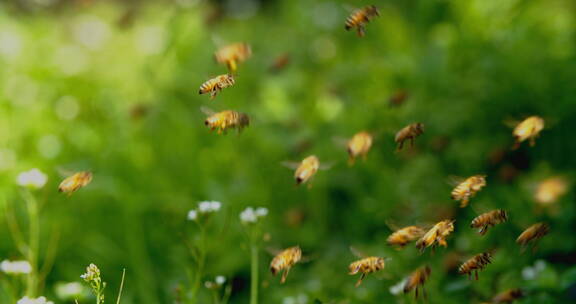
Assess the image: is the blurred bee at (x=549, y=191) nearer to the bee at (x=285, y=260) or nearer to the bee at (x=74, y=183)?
the bee at (x=285, y=260)

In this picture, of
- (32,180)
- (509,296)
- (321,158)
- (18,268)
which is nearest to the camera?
(509,296)

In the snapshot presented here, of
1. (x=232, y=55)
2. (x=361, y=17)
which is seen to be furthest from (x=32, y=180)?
(x=361, y=17)

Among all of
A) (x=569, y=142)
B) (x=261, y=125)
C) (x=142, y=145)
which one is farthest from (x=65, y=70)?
(x=569, y=142)

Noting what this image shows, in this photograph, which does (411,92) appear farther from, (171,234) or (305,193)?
(171,234)

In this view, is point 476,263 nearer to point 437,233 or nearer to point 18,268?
point 437,233

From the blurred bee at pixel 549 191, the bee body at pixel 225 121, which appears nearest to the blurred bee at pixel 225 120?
the bee body at pixel 225 121

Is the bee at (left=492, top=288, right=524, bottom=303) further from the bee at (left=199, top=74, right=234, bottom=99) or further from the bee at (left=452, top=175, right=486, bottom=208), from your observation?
the bee at (left=199, top=74, right=234, bottom=99)
